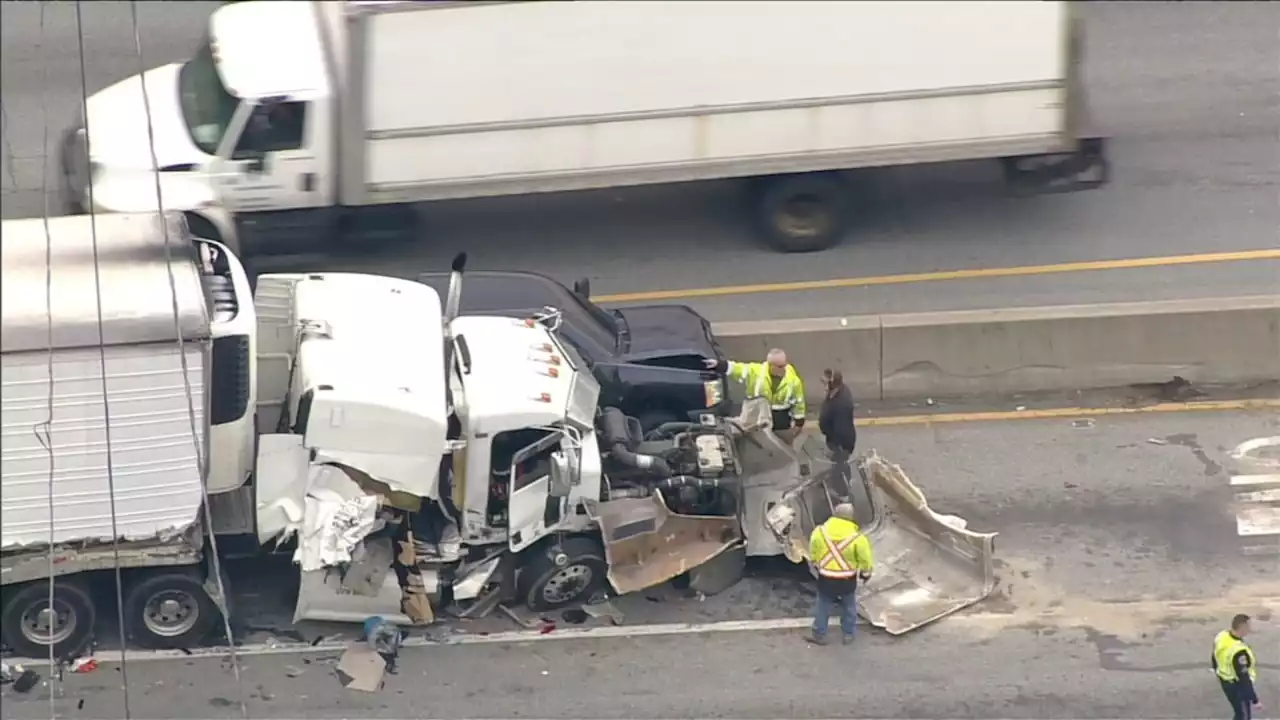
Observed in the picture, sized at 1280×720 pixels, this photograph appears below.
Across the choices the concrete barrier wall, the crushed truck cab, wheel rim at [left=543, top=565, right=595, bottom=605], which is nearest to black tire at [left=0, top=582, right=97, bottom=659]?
the crushed truck cab

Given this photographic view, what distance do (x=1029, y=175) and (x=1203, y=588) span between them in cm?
481

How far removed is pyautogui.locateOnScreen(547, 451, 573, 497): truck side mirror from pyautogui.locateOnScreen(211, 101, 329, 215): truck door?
4396 millimetres

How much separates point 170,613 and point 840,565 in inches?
165

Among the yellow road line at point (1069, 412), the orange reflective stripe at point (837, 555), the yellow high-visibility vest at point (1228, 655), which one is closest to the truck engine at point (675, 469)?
the orange reflective stripe at point (837, 555)

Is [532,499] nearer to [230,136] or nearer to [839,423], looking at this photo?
[839,423]

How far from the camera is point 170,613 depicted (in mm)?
10305

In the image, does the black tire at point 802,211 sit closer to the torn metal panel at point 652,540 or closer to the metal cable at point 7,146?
the torn metal panel at point 652,540

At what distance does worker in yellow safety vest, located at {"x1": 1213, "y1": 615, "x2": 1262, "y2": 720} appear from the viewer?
9383 mm

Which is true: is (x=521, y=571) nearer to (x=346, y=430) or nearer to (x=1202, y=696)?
(x=346, y=430)

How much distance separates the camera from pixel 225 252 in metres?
10.5

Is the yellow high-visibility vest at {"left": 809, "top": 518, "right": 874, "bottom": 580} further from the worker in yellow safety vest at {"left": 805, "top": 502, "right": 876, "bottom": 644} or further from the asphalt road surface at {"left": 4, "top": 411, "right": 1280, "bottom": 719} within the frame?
the asphalt road surface at {"left": 4, "top": 411, "right": 1280, "bottom": 719}

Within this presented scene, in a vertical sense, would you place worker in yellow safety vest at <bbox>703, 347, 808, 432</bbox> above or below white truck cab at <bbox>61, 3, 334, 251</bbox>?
below

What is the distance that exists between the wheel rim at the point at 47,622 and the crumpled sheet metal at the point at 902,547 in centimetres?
447

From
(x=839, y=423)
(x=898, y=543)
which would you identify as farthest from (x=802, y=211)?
(x=898, y=543)
